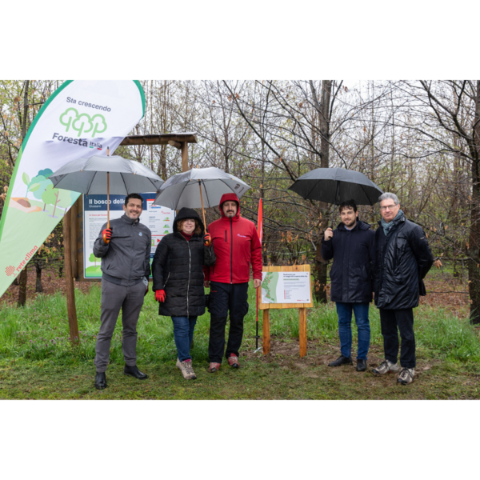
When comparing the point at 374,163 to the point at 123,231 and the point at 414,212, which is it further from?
the point at 123,231

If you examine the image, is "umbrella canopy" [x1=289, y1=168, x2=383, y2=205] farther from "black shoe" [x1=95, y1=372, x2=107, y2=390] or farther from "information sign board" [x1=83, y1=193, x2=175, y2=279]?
"black shoe" [x1=95, y1=372, x2=107, y2=390]

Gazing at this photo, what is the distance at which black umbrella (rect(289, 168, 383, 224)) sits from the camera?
→ 4.44 m

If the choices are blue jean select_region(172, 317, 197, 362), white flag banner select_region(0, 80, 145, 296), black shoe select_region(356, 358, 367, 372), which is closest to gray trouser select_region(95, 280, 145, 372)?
blue jean select_region(172, 317, 197, 362)

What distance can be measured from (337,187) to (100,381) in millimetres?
3511

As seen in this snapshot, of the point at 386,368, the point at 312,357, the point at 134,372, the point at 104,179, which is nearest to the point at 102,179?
the point at 104,179

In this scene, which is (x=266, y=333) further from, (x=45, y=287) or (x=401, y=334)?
(x=45, y=287)

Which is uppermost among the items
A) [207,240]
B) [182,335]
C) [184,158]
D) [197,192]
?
[184,158]

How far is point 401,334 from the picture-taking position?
13.8ft

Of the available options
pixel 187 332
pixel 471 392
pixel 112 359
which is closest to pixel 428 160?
pixel 471 392

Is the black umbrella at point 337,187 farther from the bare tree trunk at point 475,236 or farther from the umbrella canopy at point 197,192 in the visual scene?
the bare tree trunk at point 475,236

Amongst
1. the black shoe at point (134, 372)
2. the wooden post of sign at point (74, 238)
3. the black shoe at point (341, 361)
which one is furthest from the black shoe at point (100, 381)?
the black shoe at point (341, 361)

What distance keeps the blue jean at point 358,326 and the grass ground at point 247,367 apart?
245mm

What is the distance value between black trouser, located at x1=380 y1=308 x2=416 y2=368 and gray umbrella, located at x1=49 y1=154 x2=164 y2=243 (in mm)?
2987

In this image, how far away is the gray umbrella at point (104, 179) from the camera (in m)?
4.02
